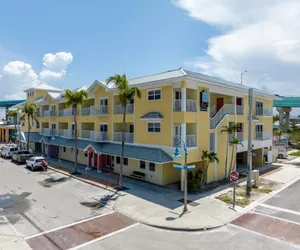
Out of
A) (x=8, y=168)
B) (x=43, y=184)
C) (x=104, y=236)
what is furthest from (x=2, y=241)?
(x=8, y=168)

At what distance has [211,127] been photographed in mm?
23047

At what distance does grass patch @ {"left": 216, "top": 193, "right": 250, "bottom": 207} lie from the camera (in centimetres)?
1750

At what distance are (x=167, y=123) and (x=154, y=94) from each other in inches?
123

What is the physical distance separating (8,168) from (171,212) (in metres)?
23.3

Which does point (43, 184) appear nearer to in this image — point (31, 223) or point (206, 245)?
point (31, 223)

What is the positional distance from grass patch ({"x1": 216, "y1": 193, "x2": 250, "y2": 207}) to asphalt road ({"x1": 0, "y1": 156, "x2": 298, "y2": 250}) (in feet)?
9.55

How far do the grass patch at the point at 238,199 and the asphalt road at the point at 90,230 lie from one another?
2911 mm

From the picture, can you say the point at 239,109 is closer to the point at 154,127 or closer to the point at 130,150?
the point at 154,127

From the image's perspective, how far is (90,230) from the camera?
43.5ft

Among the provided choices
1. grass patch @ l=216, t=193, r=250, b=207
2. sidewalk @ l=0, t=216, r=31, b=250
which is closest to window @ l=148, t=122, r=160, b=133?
grass patch @ l=216, t=193, r=250, b=207

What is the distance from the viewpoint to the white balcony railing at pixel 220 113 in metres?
23.3

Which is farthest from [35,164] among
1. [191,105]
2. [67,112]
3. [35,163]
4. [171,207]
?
[191,105]

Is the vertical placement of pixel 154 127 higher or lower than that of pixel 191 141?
higher

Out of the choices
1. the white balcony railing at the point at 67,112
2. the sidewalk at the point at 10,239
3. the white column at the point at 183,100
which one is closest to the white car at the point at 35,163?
the white balcony railing at the point at 67,112
